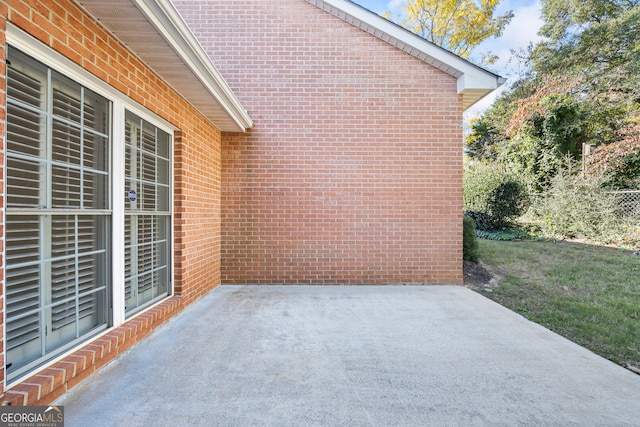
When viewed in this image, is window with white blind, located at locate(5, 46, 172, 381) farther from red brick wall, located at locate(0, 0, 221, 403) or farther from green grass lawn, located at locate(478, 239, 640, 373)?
green grass lawn, located at locate(478, 239, 640, 373)

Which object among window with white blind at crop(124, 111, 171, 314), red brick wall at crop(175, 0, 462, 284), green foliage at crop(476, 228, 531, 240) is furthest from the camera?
green foliage at crop(476, 228, 531, 240)

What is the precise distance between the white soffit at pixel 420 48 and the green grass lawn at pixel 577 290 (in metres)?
3.59

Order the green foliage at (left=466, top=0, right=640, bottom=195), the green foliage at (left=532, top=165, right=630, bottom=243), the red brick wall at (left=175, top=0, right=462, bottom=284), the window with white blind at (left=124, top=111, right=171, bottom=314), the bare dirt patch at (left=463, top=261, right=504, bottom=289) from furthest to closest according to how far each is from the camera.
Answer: the green foliage at (left=466, top=0, right=640, bottom=195)
the green foliage at (left=532, top=165, right=630, bottom=243)
the bare dirt patch at (left=463, top=261, right=504, bottom=289)
the red brick wall at (left=175, top=0, right=462, bottom=284)
the window with white blind at (left=124, top=111, right=171, bottom=314)

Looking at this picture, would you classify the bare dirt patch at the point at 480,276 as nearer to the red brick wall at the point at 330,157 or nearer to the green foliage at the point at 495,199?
the red brick wall at the point at 330,157

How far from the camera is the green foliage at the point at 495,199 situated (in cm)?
996

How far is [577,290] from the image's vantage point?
5.51 meters

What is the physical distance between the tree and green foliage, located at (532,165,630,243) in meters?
7.96

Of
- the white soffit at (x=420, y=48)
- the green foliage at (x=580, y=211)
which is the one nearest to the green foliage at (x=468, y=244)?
the white soffit at (x=420, y=48)

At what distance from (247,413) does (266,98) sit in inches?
194

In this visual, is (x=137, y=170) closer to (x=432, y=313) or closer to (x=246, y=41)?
(x=246, y=41)

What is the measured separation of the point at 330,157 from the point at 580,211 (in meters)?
8.48

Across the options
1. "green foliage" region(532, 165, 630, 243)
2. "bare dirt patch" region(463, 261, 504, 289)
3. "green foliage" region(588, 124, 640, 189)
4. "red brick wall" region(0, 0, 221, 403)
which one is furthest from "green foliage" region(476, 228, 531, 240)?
"red brick wall" region(0, 0, 221, 403)

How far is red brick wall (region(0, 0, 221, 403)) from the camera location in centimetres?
201

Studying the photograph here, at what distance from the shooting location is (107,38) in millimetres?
2637
